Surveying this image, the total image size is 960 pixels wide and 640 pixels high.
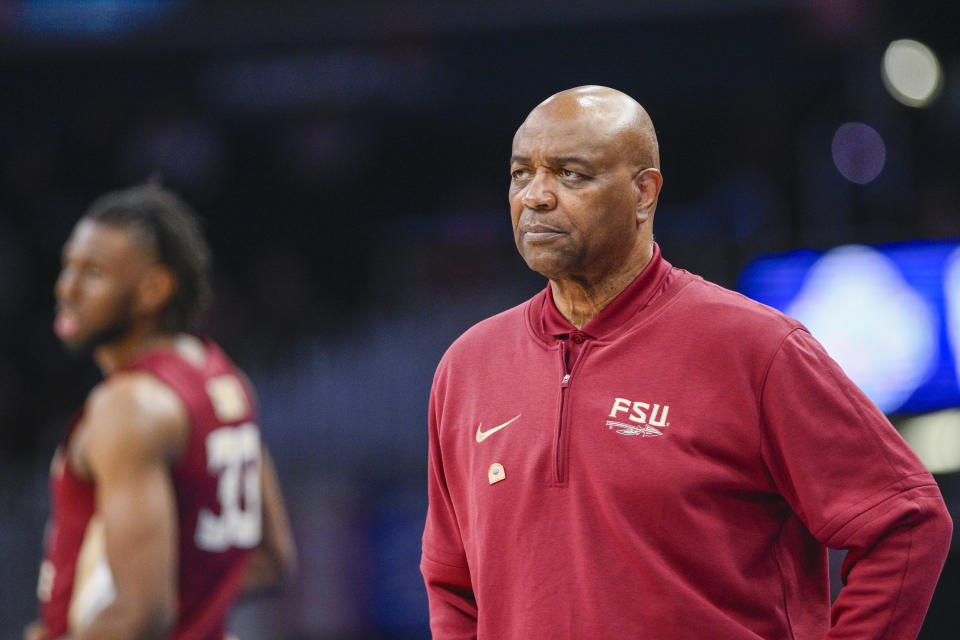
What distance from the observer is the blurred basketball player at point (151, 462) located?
324cm

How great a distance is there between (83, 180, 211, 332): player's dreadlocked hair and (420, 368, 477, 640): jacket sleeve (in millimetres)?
1702

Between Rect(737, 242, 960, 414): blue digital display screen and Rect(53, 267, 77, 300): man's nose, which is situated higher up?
Rect(53, 267, 77, 300): man's nose

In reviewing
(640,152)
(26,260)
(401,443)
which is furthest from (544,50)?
(640,152)

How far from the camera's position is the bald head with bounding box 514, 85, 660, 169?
2.15 meters

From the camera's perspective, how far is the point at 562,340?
7.37 feet

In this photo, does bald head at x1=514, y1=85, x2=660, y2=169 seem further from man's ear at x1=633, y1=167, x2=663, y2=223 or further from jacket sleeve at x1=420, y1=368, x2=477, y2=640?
jacket sleeve at x1=420, y1=368, x2=477, y2=640

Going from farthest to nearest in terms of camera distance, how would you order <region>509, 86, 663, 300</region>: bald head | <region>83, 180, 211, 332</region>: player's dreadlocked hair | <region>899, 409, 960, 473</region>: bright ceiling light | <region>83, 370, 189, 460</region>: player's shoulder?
<region>899, 409, 960, 473</region>: bright ceiling light, <region>83, 180, 211, 332</region>: player's dreadlocked hair, <region>83, 370, 189, 460</region>: player's shoulder, <region>509, 86, 663, 300</region>: bald head

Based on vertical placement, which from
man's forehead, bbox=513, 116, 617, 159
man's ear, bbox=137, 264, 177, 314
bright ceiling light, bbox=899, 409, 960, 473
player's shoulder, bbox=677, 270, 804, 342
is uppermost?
man's forehead, bbox=513, 116, 617, 159

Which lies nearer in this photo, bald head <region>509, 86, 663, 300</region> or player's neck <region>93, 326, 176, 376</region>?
bald head <region>509, 86, 663, 300</region>

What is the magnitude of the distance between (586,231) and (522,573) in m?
0.64

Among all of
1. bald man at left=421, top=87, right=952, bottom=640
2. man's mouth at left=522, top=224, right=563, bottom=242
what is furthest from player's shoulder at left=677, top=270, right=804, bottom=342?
man's mouth at left=522, top=224, right=563, bottom=242

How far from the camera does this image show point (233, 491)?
369 cm

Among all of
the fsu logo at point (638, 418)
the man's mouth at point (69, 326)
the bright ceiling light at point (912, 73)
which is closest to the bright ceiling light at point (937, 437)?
the bright ceiling light at point (912, 73)

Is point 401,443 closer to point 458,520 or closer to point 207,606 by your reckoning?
point 207,606
